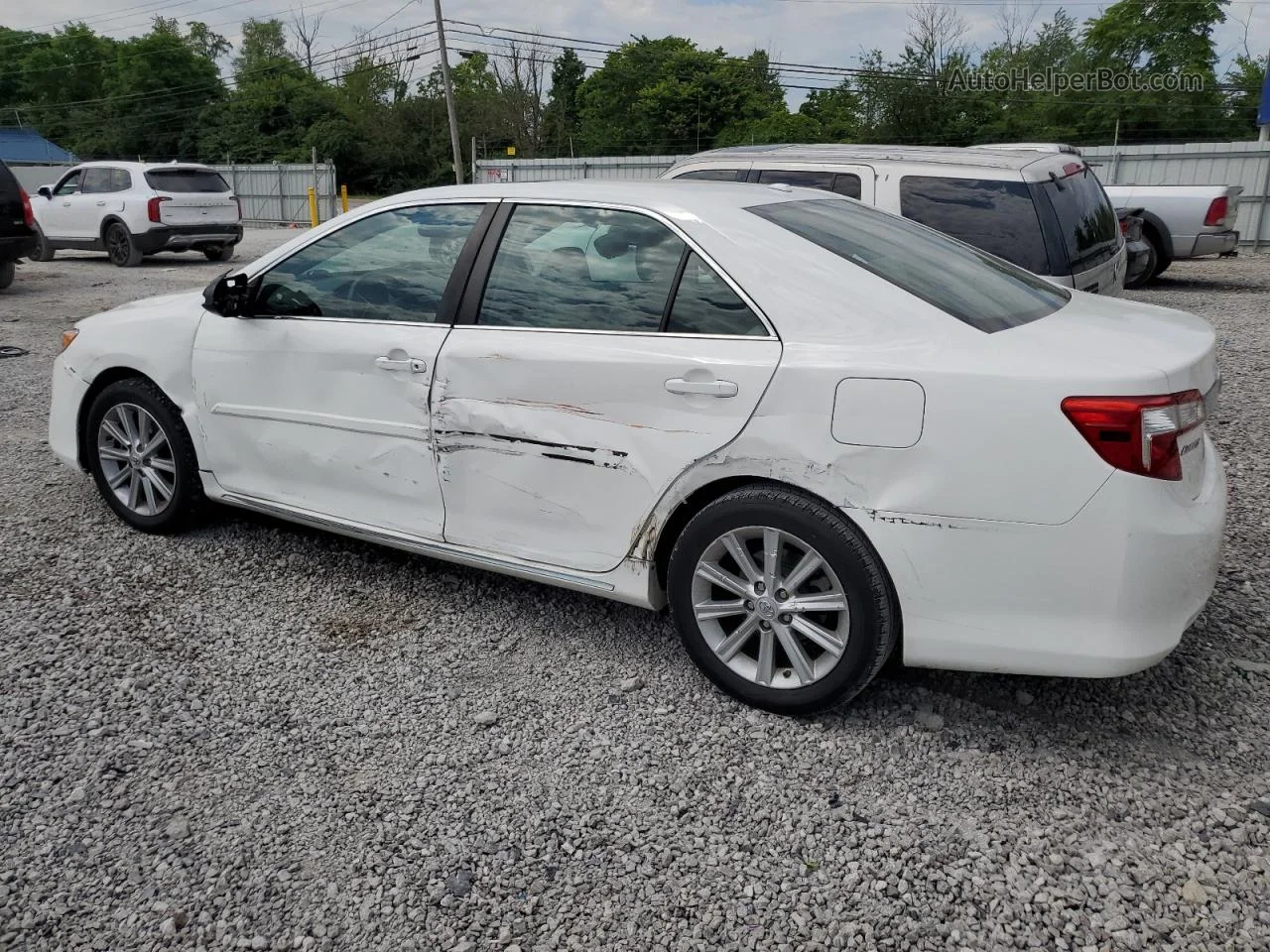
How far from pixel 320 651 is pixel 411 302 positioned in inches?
50.9

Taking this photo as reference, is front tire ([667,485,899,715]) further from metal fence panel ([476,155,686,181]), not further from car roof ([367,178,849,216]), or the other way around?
metal fence panel ([476,155,686,181])

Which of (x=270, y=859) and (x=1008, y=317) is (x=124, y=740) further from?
(x=1008, y=317)

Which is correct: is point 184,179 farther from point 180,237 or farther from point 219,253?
point 219,253

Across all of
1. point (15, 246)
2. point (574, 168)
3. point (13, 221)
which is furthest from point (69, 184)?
point (574, 168)

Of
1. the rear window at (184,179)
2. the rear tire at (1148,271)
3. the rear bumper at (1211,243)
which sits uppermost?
the rear window at (184,179)

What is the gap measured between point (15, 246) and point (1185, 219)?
49.9 feet

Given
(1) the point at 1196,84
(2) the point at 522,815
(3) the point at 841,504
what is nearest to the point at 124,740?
(2) the point at 522,815

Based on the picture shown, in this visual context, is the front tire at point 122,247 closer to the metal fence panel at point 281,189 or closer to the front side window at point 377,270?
the metal fence panel at point 281,189

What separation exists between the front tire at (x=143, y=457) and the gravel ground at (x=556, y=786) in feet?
1.50

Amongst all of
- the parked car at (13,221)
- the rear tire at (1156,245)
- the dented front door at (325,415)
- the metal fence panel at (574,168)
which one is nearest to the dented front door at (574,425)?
the dented front door at (325,415)

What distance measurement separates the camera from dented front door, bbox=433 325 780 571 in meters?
3.14

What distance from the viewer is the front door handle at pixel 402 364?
3.67 m

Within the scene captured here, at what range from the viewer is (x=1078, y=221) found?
643cm

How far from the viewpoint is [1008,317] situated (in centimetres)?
317
